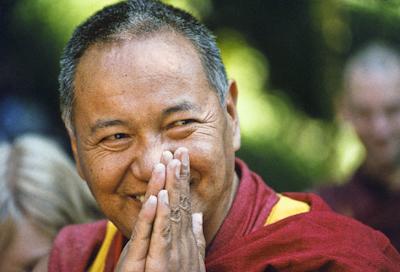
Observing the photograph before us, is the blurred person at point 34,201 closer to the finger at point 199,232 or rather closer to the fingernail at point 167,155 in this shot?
the finger at point 199,232

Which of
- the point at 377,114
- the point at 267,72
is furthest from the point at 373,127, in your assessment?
the point at 267,72

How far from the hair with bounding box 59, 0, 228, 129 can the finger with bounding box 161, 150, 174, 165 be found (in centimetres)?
40

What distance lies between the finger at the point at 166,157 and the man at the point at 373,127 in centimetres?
260

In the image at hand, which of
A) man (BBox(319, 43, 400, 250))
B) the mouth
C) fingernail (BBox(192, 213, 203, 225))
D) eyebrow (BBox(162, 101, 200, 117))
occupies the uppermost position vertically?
eyebrow (BBox(162, 101, 200, 117))

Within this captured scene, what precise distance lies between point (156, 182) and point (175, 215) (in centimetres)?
13

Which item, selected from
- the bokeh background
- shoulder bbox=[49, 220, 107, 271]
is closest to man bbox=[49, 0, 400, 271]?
shoulder bbox=[49, 220, 107, 271]

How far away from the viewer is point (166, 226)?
8.80ft

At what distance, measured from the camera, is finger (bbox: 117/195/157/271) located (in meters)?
2.69

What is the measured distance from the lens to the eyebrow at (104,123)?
2.95 m

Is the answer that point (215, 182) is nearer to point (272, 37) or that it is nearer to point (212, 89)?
point (212, 89)

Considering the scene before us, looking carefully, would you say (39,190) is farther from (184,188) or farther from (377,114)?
(377,114)

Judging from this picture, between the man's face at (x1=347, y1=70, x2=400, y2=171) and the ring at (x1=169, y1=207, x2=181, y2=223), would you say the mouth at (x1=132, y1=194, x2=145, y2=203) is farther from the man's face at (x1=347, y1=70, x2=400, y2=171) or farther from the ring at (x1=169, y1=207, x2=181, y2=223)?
the man's face at (x1=347, y1=70, x2=400, y2=171)

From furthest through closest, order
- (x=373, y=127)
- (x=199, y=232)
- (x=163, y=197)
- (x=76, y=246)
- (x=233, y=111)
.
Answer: (x=373, y=127), (x=76, y=246), (x=233, y=111), (x=199, y=232), (x=163, y=197)

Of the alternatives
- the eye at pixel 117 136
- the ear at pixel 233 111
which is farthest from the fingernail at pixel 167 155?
the ear at pixel 233 111
